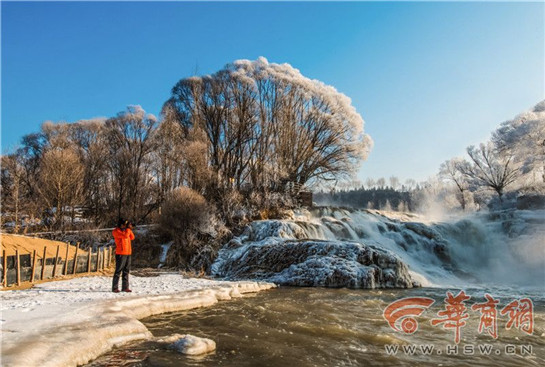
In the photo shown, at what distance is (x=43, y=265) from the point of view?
10508 millimetres

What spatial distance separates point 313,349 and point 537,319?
5.45 metres

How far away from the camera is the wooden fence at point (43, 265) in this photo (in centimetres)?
937

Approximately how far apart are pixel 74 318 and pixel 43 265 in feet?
21.0

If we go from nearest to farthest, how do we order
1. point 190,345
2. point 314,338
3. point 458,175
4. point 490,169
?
1. point 190,345
2. point 314,338
3. point 490,169
4. point 458,175

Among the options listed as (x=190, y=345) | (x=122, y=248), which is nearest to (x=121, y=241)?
(x=122, y=248)

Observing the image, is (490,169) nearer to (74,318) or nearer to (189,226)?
(189,226)

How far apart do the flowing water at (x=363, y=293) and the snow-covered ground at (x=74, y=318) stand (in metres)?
0.34

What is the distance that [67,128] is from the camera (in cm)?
3347

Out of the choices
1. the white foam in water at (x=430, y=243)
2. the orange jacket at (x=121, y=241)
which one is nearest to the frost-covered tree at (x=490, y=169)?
the white foam in water at (x=430, y=243)

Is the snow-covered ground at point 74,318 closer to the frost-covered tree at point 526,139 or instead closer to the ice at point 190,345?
the ice at point 190,345

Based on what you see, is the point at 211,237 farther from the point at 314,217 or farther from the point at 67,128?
the point at 67,128

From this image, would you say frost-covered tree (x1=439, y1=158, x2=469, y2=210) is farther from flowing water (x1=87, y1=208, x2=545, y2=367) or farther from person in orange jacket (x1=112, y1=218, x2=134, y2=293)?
person in orange jacket (x1=112, y1=218, x2=134, y2=293)

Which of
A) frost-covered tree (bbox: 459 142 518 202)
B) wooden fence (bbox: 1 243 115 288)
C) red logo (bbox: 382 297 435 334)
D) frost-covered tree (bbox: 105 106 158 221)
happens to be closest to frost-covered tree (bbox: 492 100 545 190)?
frost-covered tree (bbox: 459 142 518 202)

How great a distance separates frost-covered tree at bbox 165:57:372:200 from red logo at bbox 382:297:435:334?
14.6 metres
